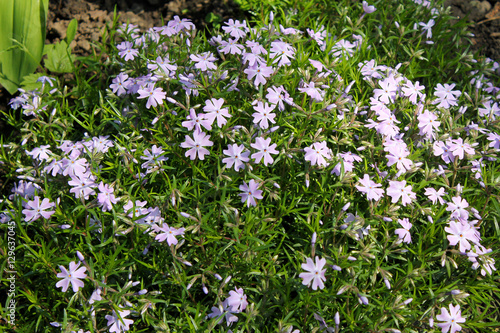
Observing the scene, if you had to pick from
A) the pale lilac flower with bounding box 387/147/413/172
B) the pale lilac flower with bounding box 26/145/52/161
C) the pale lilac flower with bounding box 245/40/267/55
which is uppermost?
the pale lilac flower with bounding box 245/40/267/55

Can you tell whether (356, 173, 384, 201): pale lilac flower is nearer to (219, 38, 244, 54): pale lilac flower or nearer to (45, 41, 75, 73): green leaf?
(219, 38, 244, 54): pale lilac flower

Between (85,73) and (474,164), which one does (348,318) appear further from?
(85,73)

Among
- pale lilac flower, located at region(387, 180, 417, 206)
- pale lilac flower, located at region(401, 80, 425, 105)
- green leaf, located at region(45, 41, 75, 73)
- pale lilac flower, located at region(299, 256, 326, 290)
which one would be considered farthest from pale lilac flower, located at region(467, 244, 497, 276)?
green leaf, located at region(45, 41, 75, 73)

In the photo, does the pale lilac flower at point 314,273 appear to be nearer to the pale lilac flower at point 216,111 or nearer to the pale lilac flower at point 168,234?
the pale lilac flower at point 168,234

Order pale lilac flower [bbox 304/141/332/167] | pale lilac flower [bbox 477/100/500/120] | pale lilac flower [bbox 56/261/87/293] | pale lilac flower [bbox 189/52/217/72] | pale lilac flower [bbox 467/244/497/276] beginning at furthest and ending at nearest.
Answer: pale lilac flower [bbox 477/100/500/120] → pale lilac flower [bbox 189/52/217/72] → pale lilac flower [bbox 304/141/332/167] → pale lilac flower [bbox 467/244/497/276] → pale lilac flower [bbox 56/261/87/293]

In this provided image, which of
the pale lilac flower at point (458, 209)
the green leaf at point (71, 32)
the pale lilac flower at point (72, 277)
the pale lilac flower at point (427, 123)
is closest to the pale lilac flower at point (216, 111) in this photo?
the pale lilac flower at point (72, 277)

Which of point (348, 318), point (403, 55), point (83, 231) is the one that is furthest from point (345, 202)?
point (403, 55)
